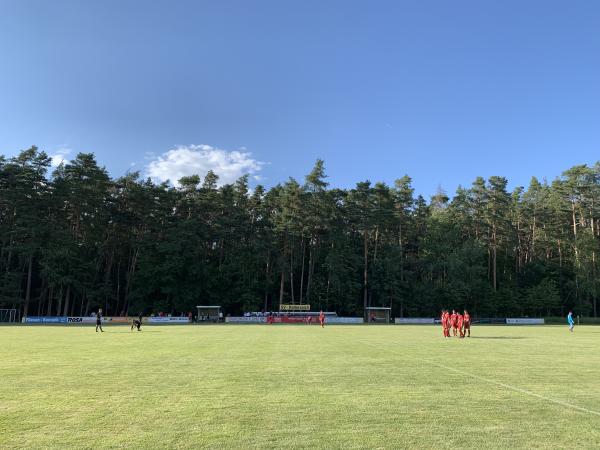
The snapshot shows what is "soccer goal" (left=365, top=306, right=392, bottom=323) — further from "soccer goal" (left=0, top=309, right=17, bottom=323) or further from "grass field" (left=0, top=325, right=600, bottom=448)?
"grass field" (left=0, top=325, right=600, bottom=448)

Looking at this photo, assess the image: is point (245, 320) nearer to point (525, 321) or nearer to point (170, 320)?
point (170, 320)

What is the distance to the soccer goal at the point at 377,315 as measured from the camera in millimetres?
63438

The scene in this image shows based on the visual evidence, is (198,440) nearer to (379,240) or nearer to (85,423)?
(85,423)

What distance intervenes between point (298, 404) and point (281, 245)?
71282 mm

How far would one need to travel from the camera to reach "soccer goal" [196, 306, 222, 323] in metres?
60.7

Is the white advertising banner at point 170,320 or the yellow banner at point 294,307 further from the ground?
the yellow banner at point 294,307

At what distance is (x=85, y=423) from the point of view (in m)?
7.08

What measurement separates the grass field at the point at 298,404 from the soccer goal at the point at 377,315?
161ft

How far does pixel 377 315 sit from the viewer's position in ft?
210

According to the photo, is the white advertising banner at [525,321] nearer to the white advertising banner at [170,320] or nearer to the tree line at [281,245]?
the tree line at [281,245]

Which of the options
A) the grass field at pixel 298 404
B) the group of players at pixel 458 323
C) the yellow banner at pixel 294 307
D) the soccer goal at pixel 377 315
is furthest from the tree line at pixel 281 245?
the grass field at pixel 298 404

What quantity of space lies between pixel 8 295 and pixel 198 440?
7305 centimetres

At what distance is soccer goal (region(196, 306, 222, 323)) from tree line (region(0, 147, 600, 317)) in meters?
10.5

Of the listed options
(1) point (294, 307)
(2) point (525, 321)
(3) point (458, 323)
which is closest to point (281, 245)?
(1) point (294, 307)
